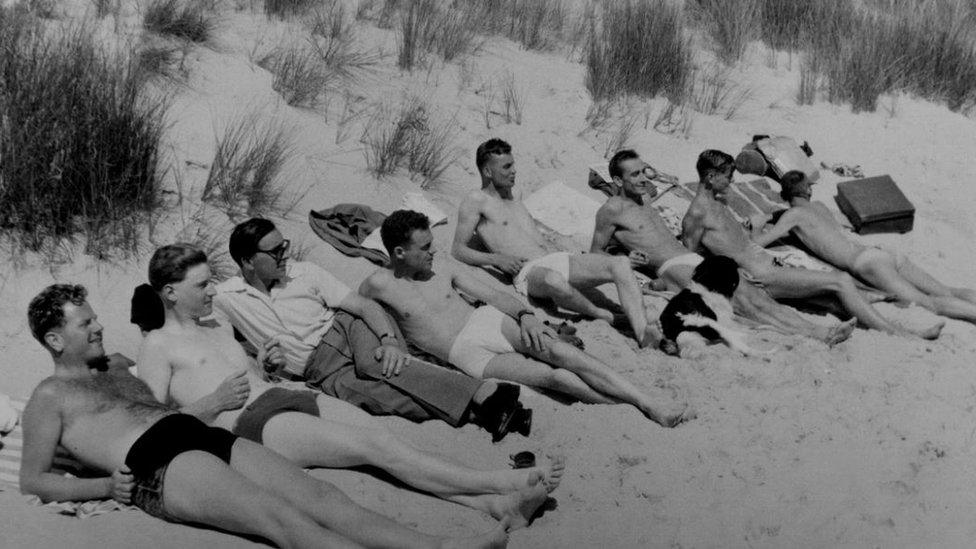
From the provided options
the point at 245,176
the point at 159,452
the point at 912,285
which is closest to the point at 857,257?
the point at 912,285

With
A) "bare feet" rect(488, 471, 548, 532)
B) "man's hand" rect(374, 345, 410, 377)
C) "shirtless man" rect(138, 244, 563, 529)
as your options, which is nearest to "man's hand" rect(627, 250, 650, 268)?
"man's hand" rect(374, 345, 410, 377)

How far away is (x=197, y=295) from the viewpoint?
16.5 ft

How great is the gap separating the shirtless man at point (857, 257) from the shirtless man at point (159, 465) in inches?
155

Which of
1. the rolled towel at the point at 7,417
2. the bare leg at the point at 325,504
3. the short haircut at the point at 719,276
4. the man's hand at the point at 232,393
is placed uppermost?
the bare leg at the point at 325,504

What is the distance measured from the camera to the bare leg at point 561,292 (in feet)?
21.5

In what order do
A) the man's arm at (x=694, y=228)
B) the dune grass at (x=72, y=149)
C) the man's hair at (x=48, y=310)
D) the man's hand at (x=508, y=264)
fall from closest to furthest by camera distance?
the man's hair at (x=48, y=310) → the dune grass at (x=72, y=149) → the man's hand at (x=508, y=264) → the man's arm at (x=694, y=228)

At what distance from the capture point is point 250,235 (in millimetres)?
5496

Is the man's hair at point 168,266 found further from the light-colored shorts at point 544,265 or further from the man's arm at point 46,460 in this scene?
the light-colored shorts at point 544,265

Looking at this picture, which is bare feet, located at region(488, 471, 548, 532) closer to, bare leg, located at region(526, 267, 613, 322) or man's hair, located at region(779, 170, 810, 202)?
bare leg, located at region(526, 267, 613, 322)

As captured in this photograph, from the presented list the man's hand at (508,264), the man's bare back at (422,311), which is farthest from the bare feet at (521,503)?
the man's hand at (508,264)

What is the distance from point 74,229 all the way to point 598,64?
5063mm

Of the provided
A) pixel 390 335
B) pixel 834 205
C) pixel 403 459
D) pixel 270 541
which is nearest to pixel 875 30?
pixel 834 205

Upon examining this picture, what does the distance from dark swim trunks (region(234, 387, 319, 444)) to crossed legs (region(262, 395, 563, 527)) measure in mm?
39

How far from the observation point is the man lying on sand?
17.4 feet
